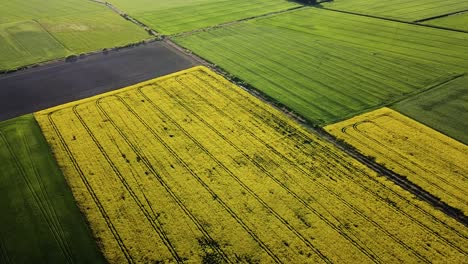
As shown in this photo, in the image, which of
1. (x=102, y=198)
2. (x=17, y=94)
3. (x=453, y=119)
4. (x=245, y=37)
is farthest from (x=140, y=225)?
(x=245, y=37)

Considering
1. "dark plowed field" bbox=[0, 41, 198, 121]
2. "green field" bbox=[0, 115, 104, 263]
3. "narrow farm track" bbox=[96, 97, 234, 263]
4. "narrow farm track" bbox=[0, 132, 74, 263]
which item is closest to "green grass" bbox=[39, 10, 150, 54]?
"dark plowed field" bbox=[0, 41, 198, 121]

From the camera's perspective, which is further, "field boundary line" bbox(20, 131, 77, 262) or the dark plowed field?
the dark plowed field

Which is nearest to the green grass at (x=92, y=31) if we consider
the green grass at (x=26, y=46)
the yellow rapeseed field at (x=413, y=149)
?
the green grass at (x=26, y=46)

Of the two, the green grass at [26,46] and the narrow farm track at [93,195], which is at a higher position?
the narrow farm track at [93,195]

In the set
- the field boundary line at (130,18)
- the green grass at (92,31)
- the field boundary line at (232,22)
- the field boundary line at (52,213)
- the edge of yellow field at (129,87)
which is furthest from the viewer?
the field boundary line at (130,18)

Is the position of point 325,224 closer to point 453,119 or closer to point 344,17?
point 453,119

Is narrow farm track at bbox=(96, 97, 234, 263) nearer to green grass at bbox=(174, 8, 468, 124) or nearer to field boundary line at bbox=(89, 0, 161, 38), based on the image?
green grass at bbox=(174, 8, 468, 124)

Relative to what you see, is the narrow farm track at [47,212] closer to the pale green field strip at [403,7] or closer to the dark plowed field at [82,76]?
the dark plowed field at [82,76]

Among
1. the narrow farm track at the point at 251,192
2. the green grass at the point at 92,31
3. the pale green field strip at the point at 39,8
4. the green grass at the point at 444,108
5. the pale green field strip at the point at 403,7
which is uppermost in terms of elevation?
the pale green field strip at the point at 403,7
